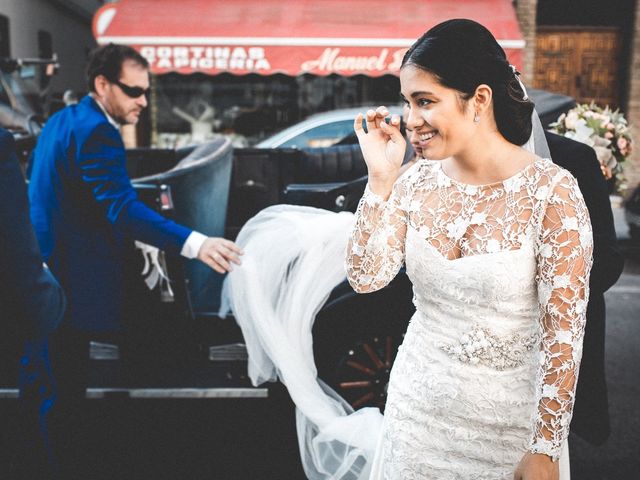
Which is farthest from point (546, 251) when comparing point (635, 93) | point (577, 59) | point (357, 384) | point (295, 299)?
point (577, 59)

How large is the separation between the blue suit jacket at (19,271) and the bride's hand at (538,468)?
1697 mm

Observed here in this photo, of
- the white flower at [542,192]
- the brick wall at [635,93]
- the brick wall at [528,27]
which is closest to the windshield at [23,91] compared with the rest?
the white flower at [542,192]

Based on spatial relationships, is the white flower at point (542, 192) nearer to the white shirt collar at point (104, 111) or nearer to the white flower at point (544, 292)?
the white flower at point (544, 292)

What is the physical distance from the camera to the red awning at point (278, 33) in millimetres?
10594

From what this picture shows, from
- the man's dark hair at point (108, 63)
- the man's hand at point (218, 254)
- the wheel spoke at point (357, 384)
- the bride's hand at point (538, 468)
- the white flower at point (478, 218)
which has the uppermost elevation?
the man's dark hair at point (108, 63)

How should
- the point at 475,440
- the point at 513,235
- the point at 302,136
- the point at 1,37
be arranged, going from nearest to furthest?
the point at 513,235 → the point at 475,440 → the point at 302,136 → the point at 1,37

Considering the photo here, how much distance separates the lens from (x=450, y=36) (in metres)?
Result: 1.69

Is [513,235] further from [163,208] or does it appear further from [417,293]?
[163,208]

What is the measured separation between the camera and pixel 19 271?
2.36 m

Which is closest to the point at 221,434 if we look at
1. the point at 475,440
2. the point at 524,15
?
the point at 475,440

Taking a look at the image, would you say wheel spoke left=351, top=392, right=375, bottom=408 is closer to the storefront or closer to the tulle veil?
the tulle veil

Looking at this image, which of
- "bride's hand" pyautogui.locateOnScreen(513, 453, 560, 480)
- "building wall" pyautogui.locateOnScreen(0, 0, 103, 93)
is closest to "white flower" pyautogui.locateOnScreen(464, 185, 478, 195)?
"bride's hand" pyautogui.locateOnScreen(513, 453, 560, 480)

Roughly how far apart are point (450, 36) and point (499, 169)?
353 millimetres

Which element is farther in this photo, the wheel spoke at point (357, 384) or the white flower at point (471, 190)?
the wheel spoke at point (357, 384)
